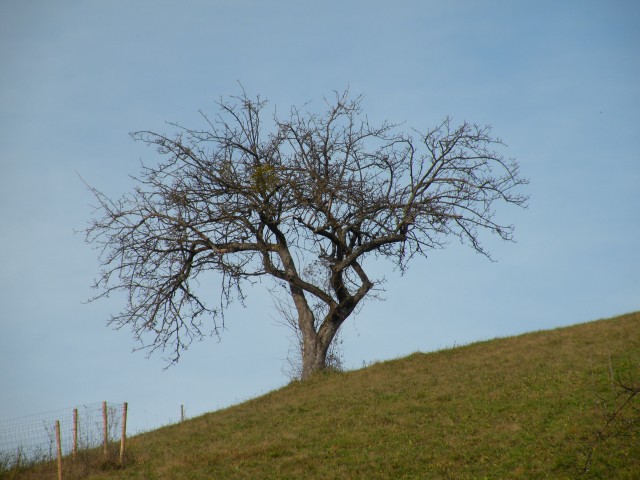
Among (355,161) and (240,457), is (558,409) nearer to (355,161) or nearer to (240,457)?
(240,457)

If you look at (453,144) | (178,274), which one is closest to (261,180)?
(178,274)

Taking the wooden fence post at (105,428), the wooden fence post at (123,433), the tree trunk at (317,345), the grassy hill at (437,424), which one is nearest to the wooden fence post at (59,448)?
the grassy hill at (437,424)

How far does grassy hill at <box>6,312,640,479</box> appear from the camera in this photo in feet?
53.3

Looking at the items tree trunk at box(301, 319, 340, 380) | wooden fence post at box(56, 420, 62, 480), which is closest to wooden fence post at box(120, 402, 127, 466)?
wooden fence post at box(56, 420, 62, 480)

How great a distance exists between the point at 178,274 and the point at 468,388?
11.6 meters

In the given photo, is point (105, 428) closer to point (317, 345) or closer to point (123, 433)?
point (123, 433)

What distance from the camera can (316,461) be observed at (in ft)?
56.7

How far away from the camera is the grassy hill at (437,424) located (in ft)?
53.3

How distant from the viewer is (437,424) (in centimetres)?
1903

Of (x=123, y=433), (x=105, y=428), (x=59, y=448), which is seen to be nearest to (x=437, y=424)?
(x=123, y=433)

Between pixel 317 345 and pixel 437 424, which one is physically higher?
pixel 317 345

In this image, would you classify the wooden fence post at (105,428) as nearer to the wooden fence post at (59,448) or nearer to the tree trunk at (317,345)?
the wooden fence post at (59,448)

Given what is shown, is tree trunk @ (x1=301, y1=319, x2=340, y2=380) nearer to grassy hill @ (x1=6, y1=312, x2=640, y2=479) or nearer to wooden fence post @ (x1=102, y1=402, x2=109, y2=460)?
grassy hill @ (x1=6, y1=312, x2=640, y2=479)

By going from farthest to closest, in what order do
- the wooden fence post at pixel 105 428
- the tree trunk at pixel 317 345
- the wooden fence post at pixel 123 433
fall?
the tree trunk at pixel 317 345
the wooden fence post at pixel 105 428
the wooden fence post at pixel 123 433
